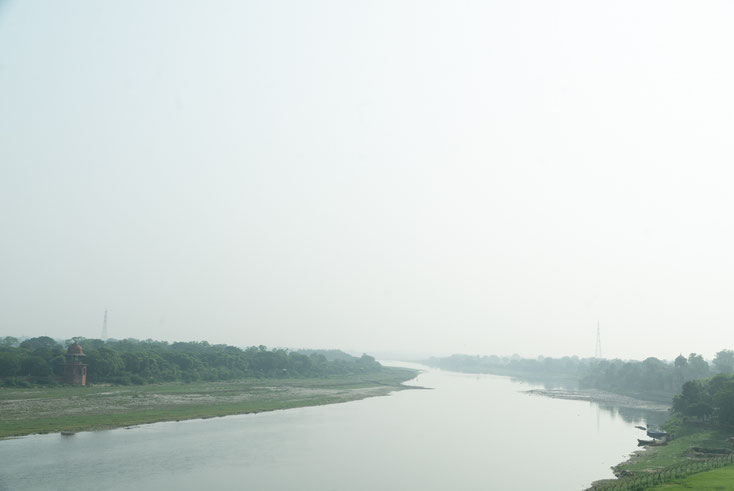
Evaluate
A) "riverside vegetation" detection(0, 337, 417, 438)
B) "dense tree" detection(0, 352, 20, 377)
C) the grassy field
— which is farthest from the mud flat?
"dense tree" detection(0, 352, 20, 377)

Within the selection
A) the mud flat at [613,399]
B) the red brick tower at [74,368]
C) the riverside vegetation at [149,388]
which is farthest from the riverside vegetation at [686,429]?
the red brick tower at [74,368]

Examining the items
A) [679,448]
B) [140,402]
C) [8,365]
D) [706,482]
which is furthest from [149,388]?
[706,482]

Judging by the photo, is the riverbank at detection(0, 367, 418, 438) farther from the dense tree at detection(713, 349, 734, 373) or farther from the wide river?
the dense tree at detection(713, 349, 734, 373)

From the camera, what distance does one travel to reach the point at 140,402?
54719mm

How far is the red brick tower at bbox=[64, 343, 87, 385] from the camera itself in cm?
6287

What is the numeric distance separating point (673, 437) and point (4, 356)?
67.8 meters

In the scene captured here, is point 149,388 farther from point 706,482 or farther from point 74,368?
point 706,482

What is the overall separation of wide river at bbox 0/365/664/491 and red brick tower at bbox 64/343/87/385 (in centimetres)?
2369

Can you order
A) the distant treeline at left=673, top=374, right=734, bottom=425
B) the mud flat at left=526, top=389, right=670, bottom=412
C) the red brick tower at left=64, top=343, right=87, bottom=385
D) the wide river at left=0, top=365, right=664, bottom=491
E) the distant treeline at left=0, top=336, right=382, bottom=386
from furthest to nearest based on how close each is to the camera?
the mud flat at left=526, top=389, right=670, bottom=412 < the red brick tower at left=64, top=343, right=87, bottom=385 < the distant treeline at left=0, top=336, right=382, bottom=386 < the distant treeline at left=673, top=374, right=734, bottom=425 < the wide river at left=0, top=365, right=664, bottom=491

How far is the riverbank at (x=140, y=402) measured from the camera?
1631 inches

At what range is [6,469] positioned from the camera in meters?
28.1

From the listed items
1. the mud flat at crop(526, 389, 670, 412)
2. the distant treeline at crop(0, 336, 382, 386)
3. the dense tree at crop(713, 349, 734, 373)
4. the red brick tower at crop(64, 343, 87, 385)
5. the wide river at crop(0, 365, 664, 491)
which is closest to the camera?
the wide river at crop(0, 365, 664, 491)

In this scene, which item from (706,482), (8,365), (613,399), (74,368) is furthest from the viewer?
(613,399)

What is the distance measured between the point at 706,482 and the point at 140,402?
1922 inches
